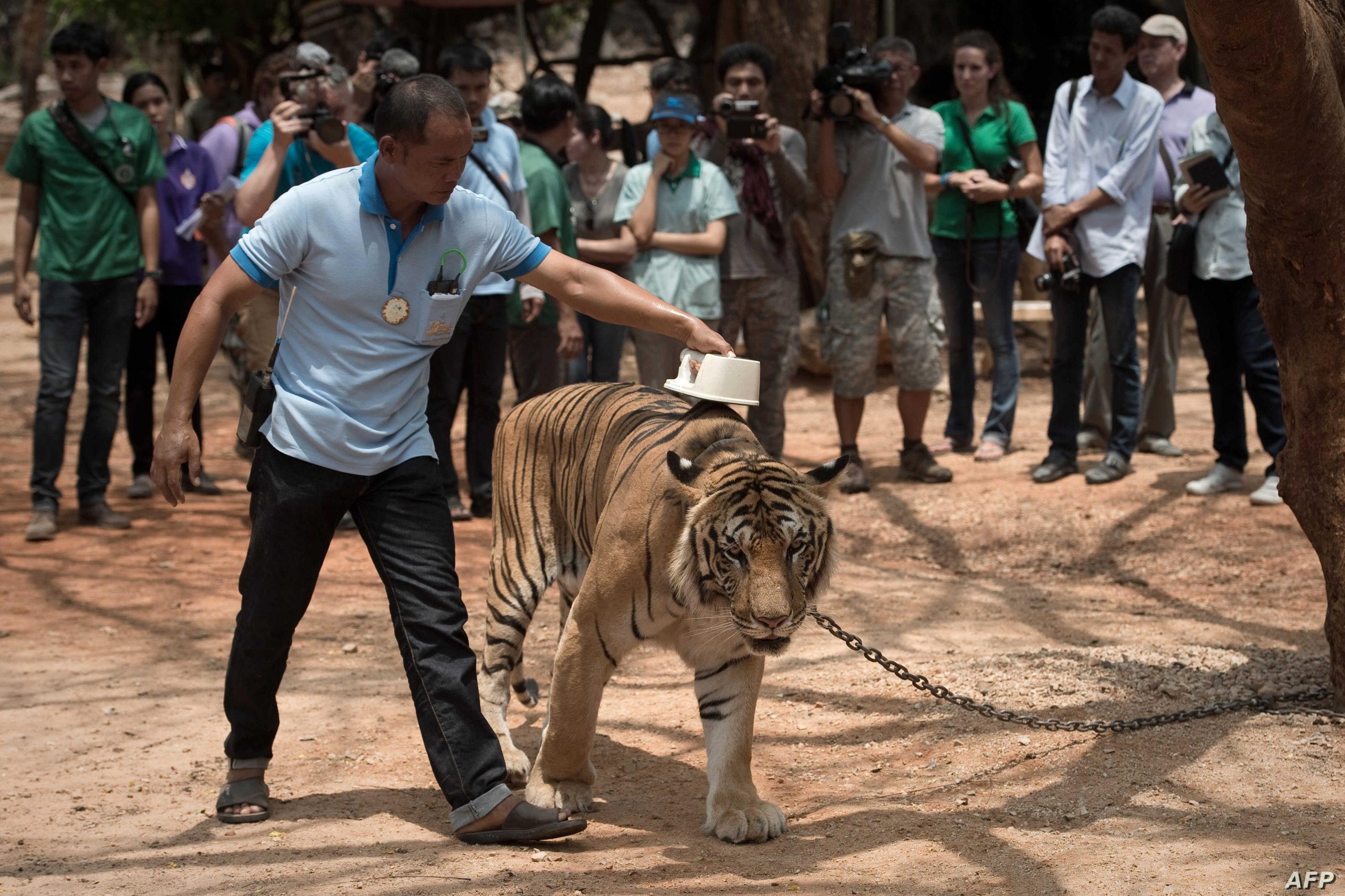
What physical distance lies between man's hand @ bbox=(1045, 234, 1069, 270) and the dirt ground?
1.16 metres

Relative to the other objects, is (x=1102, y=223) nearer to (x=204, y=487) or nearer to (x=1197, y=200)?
(x=1197, y=200)

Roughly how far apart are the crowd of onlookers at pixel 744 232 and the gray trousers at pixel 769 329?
1 cm

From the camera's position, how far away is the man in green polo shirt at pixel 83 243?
21.9 ft

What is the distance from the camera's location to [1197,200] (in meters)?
6.76

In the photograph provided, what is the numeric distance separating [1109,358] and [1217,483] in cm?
91

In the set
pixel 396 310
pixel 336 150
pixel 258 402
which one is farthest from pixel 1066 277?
pixel 258 402

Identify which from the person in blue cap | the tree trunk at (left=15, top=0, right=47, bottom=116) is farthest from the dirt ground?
the tree trunk at (left=15, top=0, right=47, bottom=116)

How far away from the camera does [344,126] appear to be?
6062mm

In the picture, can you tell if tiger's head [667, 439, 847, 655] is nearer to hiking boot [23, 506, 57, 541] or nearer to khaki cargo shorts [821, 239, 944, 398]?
khaki cargo shorts [821, 239, 944, 398]

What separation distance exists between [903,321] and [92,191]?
415cm

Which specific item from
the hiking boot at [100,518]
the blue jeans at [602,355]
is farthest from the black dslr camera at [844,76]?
the hiking boot at [100,518]

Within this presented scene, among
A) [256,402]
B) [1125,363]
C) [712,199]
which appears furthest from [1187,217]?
[256,402]

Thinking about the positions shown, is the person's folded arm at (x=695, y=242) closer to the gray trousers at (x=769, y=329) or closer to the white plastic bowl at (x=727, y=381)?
the gray trousers at (x=769, y=329)

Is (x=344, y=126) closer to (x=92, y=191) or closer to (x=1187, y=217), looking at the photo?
(x=92, y=191)
